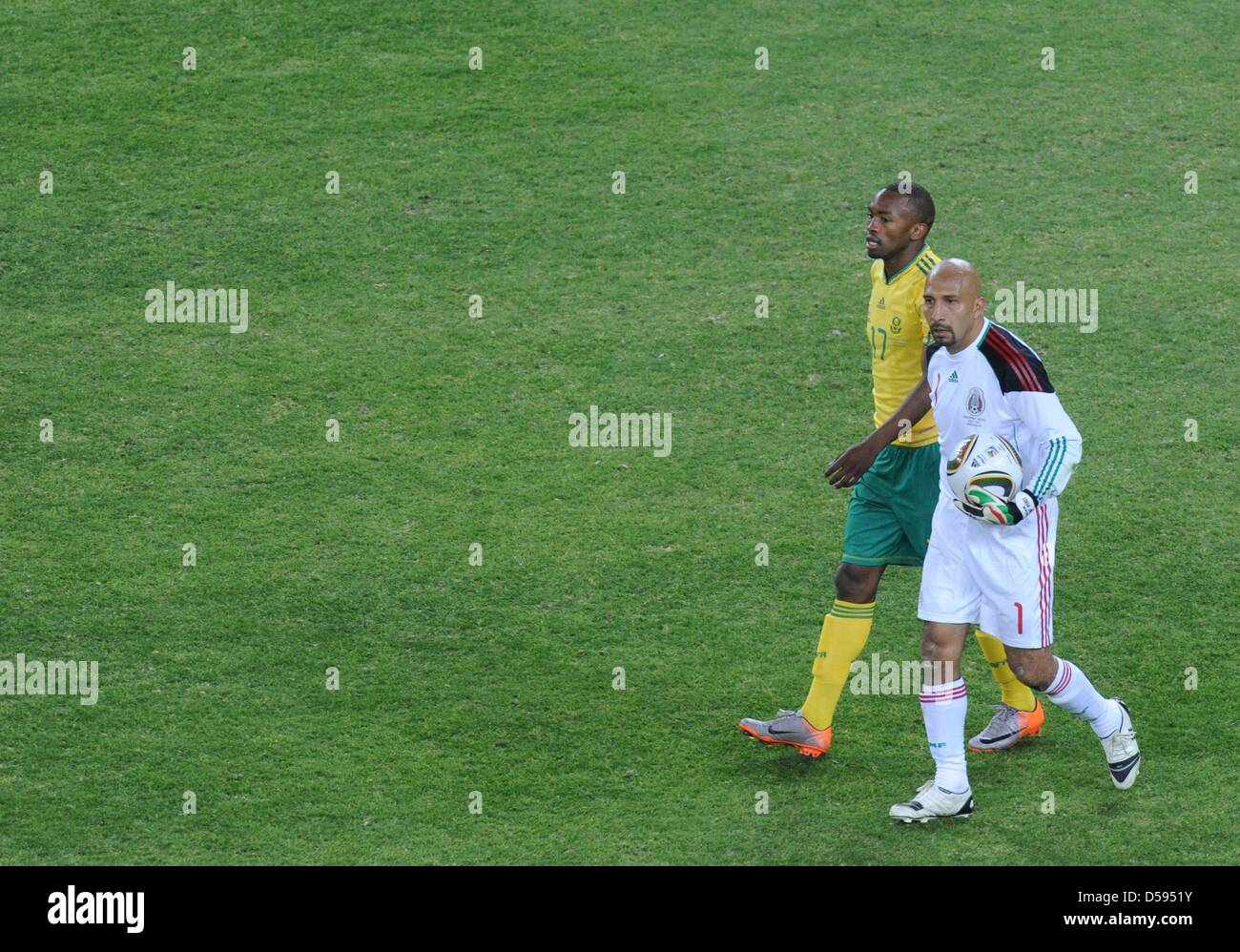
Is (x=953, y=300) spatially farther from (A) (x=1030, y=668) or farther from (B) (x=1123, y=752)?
(B) (x=1123, y=752)

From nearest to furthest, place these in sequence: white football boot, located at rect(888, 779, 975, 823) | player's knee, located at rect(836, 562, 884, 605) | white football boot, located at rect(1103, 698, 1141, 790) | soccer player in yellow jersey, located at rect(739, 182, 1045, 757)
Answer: white football boot, located at rect(888, 779, 975, 823) → white football boot, located at rect(1103, 698, 1141, 790) → soccer player in yellow jersey, located at rect(739, 182, 1045, 757) → player's knee, located at rect(836, 562, 884, 605)

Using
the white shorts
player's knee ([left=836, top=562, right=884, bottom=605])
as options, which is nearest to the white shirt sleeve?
the white shorts

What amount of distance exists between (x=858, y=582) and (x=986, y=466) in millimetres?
948

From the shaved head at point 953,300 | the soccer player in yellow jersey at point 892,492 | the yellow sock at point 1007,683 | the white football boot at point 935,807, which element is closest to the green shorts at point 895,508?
the soccer player in yellow jersey at point 892,492

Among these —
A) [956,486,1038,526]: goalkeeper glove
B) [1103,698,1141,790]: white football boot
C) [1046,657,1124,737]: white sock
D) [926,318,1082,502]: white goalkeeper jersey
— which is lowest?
[1103,698,1141,790]: white football boot

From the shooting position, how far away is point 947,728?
5.93m

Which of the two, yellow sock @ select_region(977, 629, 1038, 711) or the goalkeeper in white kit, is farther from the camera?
yellow sock @ select_region(977, 629, 1038, 711)

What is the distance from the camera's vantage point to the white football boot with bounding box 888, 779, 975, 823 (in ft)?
19.6

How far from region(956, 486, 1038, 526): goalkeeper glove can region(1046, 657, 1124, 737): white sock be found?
64cm

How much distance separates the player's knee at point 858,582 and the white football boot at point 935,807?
0.83 m

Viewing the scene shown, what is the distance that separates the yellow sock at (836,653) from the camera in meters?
6.46

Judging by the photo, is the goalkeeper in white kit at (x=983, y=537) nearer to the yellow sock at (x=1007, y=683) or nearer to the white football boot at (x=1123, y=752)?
the white football boot at (x=1123, y=752)

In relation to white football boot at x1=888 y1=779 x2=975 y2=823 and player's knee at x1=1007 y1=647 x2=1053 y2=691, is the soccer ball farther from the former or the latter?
white football boot at x1=888 y1=779 x2=975 y2=823

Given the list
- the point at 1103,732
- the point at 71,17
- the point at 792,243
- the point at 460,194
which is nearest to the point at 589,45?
the point at 460,194
